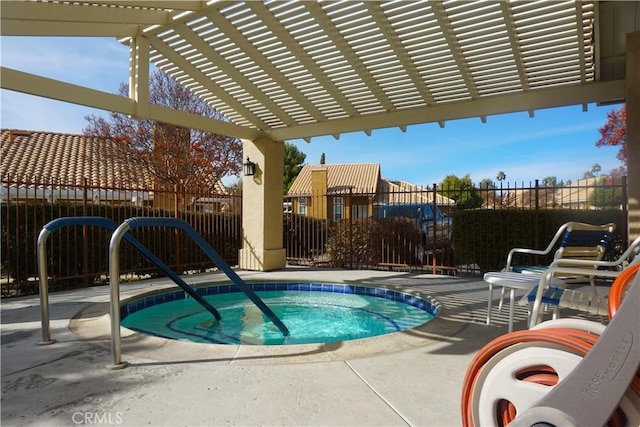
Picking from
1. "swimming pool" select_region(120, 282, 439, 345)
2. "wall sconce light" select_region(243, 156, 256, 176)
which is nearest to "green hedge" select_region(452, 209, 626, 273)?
"swimming pool" select_region(120, 282, 439, 345)

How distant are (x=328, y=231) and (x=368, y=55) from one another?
584cm

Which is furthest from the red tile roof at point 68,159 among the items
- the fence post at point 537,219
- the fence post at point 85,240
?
the fence post at point 537,219

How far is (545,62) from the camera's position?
598cm

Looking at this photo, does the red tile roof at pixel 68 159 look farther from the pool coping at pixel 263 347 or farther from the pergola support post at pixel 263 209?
the pool coping at pixel 263 347

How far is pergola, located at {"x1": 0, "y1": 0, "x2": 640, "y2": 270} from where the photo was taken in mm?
5250

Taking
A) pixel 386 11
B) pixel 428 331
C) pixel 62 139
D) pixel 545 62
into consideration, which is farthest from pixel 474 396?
→ pixel 62 139

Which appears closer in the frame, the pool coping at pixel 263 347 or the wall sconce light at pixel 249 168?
the pool coping at pixel 263 347

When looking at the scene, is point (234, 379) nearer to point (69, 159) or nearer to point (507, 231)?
point (507, 231)

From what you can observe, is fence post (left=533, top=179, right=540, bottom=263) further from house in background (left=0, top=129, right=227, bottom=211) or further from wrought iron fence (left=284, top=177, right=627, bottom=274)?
house in background (left=0, top=129, right=227, bottom=211)

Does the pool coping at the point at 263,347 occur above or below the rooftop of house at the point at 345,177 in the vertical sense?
below

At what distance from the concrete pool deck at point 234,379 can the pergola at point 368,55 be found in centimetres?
364

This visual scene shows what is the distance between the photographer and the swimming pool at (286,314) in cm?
543

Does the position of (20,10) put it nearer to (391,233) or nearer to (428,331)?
(428,331)

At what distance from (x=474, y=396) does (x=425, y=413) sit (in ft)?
2.15
